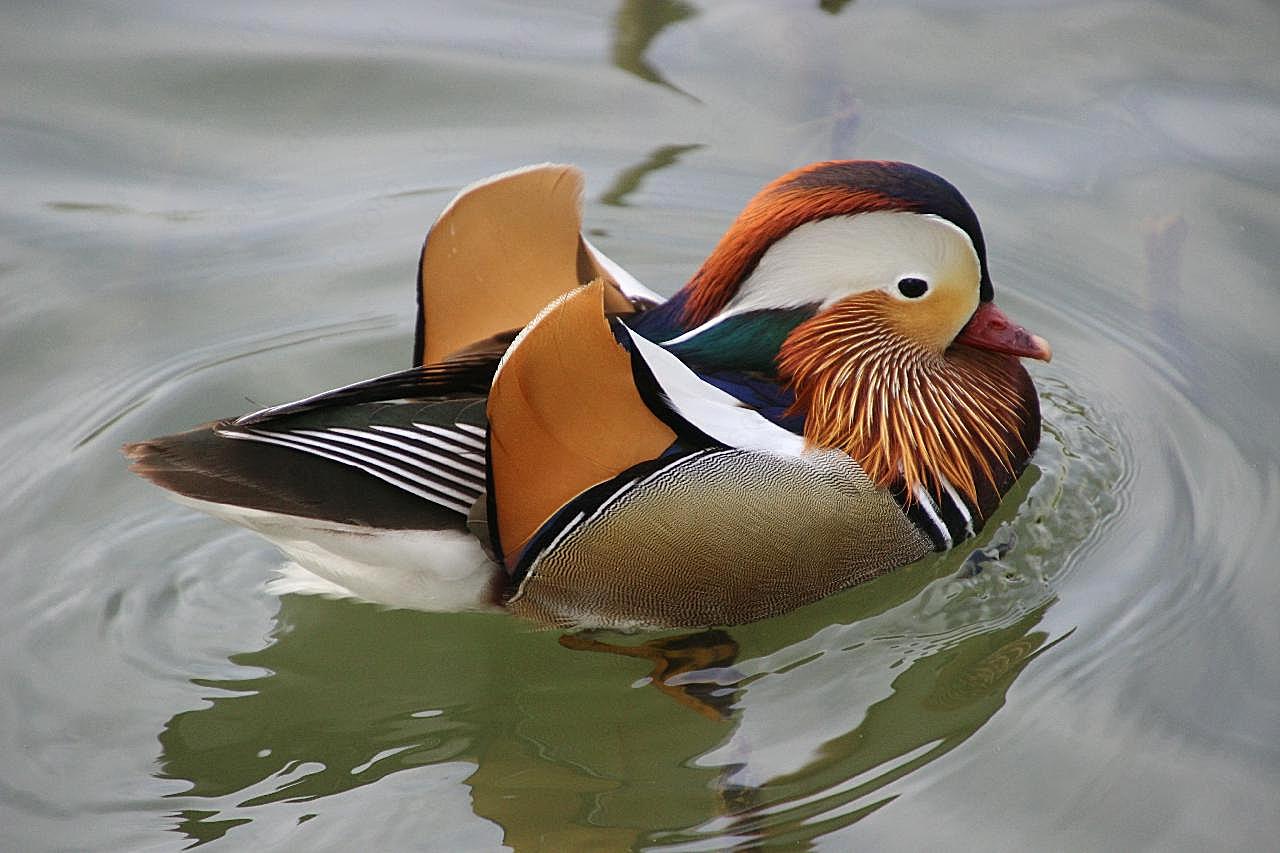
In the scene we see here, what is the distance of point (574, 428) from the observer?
122 inches

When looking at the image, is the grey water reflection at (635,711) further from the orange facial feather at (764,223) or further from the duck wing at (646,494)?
the orange facial feather at (764,223)

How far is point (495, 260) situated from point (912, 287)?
995 millimetres

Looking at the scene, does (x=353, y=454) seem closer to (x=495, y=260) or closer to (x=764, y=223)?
(x=495, y=260)

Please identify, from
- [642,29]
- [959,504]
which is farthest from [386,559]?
[642,29]

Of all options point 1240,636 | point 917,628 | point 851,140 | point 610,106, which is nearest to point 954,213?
point 917,628

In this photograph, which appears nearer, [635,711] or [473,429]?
[473,429]

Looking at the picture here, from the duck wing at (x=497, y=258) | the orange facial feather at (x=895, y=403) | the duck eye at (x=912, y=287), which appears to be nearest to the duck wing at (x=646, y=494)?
the orange facial feather at (x=895, y=403)

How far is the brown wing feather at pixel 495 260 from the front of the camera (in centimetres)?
373

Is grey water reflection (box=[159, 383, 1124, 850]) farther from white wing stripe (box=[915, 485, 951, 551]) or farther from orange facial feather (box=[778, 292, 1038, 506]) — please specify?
orange facial feather (box=[778, 292, 1038, 506])

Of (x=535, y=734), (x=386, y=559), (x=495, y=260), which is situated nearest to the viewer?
(x=386, y=559)

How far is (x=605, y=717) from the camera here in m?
3.43

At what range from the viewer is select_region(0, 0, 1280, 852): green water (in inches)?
126

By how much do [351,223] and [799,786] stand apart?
2.66 metres

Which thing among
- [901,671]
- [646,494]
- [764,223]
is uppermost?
[764,223]
